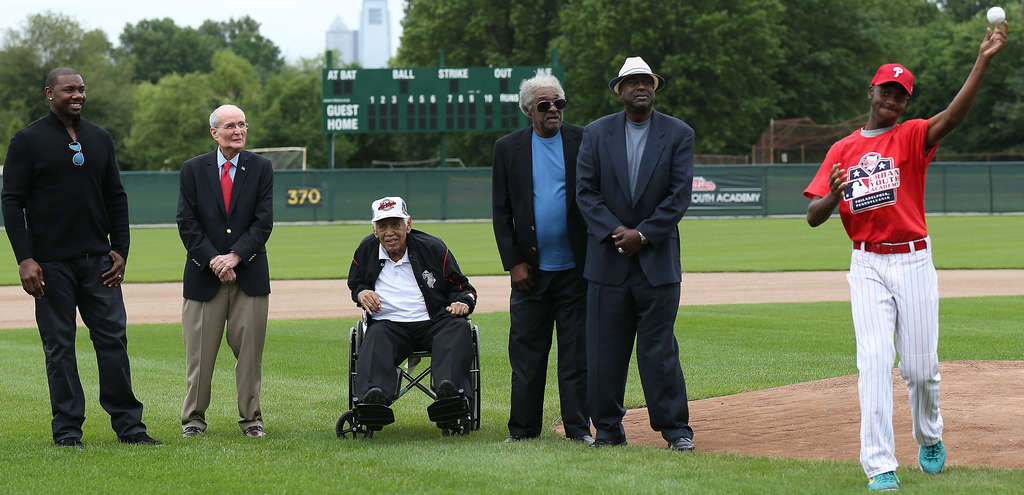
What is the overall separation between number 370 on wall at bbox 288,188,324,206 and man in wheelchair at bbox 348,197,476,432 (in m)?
31.2

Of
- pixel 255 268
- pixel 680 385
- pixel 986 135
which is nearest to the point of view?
pixel 680 385

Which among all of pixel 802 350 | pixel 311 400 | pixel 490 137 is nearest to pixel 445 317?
pixel 311 400

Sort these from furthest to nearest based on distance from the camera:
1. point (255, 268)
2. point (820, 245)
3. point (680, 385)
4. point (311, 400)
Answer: point (820, 245) → point (311, 400) → point (255, 268) → point (680, 385)

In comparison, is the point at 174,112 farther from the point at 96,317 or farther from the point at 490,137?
the point at 96,317

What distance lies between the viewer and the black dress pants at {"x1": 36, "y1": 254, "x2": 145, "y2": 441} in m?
6.30

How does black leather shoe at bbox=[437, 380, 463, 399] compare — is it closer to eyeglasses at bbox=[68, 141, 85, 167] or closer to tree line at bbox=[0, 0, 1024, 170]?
eyeglasses at bbox=[68, 141, 85, 167]

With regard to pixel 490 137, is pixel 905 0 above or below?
above

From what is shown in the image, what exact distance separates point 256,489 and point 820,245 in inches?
858

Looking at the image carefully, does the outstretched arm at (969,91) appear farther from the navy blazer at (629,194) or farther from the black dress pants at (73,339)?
the black dress pants at (73,339)

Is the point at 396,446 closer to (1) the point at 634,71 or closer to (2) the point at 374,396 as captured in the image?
(2) the point at 374,396

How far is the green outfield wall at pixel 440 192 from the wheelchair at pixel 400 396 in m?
30.7

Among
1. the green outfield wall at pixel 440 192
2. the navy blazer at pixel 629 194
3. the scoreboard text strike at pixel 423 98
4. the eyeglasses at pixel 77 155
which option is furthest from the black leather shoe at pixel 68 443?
the green outfield wall at pixel 440 192

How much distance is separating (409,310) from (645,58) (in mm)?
47917

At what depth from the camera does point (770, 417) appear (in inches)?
275
